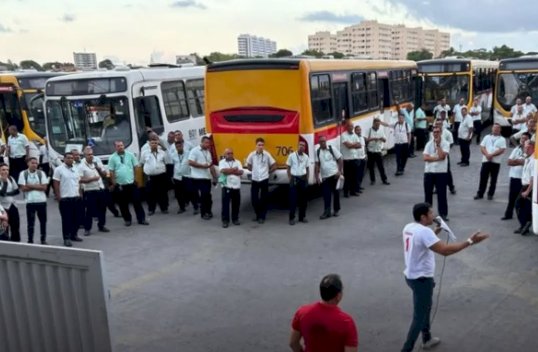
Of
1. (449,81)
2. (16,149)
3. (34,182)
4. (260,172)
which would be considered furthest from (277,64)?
(449,81)

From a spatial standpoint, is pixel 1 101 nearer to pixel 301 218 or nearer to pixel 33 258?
pixel 301 218

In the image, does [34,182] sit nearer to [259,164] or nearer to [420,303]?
[259,164]

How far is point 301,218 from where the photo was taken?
11414mm

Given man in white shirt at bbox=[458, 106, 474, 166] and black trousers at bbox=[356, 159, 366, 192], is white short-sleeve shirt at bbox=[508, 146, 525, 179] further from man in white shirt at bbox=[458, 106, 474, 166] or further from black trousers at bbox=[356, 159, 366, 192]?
man in white shirt at bbox=[458, 106, 474, 166]

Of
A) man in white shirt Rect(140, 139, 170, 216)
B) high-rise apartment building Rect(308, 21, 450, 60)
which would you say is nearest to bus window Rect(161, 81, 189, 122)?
man in white shirt Rect(140, 139, 170, 216)

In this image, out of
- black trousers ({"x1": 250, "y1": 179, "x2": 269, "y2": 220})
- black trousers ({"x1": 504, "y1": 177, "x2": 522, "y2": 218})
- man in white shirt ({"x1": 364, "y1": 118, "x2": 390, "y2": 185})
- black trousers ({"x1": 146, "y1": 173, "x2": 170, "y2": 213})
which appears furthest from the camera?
man in white shirt ({"x1": 364, "y1": 118, "x2": 390, "y2": 185})

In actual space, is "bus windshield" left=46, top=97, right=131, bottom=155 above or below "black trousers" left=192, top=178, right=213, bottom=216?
above

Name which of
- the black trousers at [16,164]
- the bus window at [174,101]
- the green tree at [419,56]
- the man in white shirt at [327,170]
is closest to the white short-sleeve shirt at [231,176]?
the man in white shirt at [327,170]

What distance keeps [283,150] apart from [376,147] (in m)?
3.71

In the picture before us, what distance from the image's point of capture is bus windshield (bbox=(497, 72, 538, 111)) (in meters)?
20.3

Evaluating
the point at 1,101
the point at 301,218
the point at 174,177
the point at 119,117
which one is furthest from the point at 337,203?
the point at 1,101

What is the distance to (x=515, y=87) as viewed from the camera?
809 inches

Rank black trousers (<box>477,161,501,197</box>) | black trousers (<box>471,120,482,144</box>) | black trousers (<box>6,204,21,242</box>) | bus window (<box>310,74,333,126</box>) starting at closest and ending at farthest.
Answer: black trousers (<box>6,204,21,242</box>) → bus window (<box>310,74,333,126</box>) → black trousers (<box>477,161,501,197</box>) → black trousers (<box>471,120,482,144</box>)

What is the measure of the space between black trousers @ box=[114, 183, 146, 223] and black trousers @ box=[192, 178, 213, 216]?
1.16m
